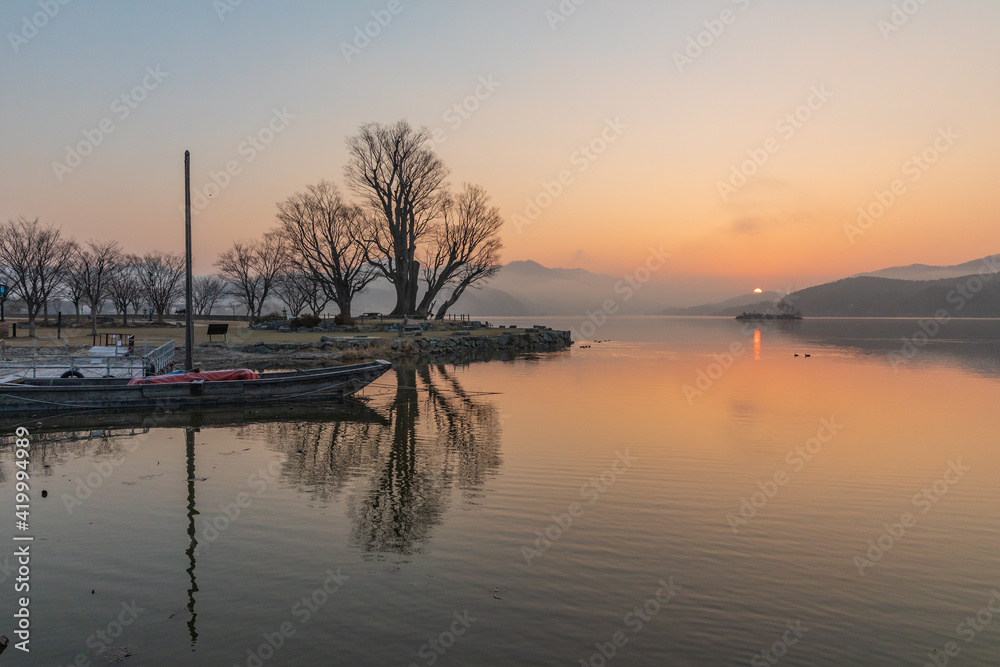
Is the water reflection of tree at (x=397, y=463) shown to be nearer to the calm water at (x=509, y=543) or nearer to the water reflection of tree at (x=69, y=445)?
the calm water at (x=509, y=543)

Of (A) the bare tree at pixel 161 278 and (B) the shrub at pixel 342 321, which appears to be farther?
→ (A) the bare tree at pixel 161 278

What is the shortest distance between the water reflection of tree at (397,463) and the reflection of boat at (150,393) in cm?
332

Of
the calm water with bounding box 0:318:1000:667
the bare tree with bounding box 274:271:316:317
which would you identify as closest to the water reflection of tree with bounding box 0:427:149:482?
the calm water with bounding box 0:318:1000:667

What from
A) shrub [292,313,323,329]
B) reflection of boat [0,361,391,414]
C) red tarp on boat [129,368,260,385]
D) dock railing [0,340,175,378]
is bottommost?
reflection of boat [0,361,391,414]

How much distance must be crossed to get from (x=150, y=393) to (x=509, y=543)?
1663cm

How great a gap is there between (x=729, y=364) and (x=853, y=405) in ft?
67.5

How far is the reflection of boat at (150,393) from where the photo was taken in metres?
20.3

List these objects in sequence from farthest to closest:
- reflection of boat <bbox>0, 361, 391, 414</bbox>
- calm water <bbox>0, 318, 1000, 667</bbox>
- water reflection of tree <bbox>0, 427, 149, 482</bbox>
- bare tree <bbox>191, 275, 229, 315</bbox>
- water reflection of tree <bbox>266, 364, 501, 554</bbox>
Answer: bare tree <bbox>191, 275, 229, 315</bbox> < reflection of boat <bbox>0, 361, 391, 414</bbox> < water reflection of tree <bbox>0, 427, 149, 482</bbox> < water reflection of tree <bbox>266, 364, 501, 554</bbox> < calm water <bbox>0, 318, 1000, 667</bbox>

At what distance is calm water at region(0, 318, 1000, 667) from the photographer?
6680mm

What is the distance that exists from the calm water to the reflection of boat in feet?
5.88

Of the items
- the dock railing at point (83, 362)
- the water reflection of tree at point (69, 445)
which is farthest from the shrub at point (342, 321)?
the water reflection of tree at point (69, 445)

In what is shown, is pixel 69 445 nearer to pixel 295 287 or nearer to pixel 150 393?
pixel 150 393

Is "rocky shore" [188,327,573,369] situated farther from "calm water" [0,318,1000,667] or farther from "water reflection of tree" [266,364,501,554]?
"calm water" [0,318,1000,667]

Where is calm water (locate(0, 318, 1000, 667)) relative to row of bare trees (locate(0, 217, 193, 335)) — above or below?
below
